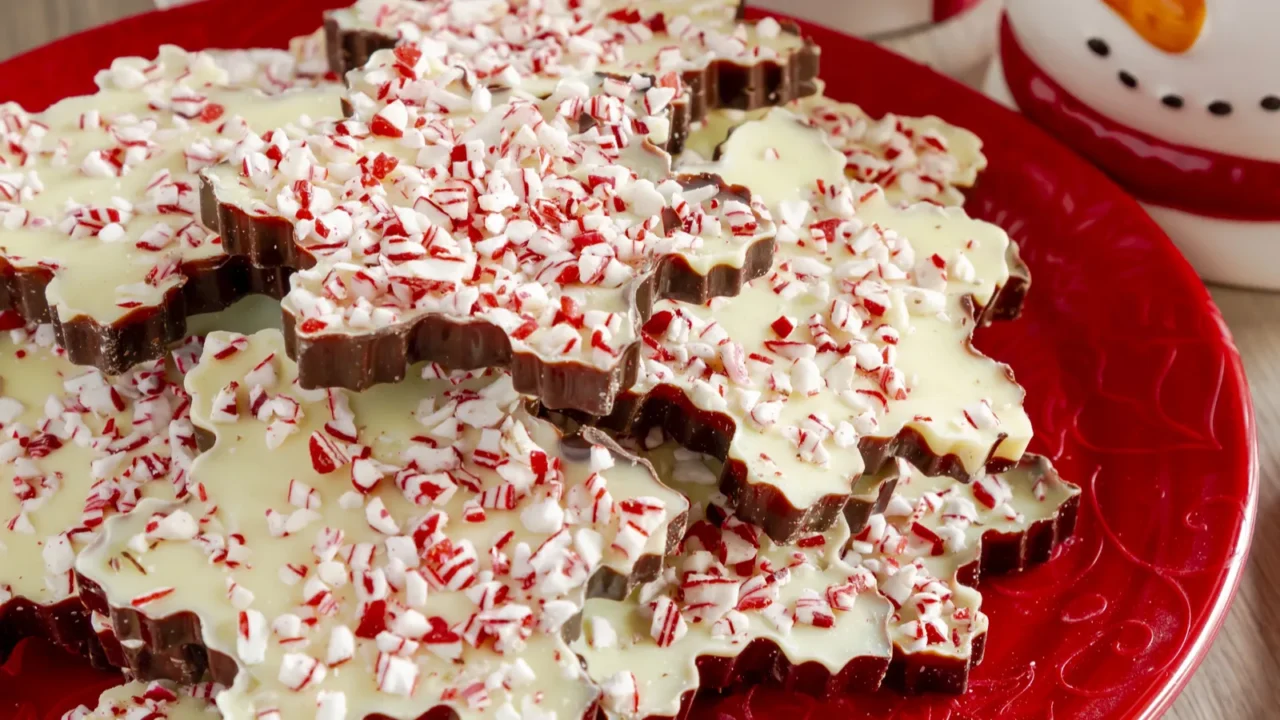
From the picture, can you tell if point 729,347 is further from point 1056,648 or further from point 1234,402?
point 1234,402

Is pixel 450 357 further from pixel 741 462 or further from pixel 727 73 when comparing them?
pixel 727 73

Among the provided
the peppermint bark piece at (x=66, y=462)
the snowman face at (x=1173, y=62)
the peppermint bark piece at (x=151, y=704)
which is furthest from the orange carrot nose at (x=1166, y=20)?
the peppermint bark piece at (x=151, y=704)

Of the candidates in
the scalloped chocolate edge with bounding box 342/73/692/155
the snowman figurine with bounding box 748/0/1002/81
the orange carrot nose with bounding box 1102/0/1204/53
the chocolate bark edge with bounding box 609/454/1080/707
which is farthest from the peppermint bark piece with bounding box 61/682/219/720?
the snowman figurine with bounding box 748/0/1002/81

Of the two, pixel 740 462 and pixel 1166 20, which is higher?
pixel 1166 20

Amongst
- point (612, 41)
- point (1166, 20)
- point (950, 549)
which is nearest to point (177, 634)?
point (950, 549)

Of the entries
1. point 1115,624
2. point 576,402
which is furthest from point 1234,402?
point 576,402

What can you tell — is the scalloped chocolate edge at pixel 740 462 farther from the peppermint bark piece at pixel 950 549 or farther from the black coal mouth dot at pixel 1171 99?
the black coal mouth dot at pixel 1171 99

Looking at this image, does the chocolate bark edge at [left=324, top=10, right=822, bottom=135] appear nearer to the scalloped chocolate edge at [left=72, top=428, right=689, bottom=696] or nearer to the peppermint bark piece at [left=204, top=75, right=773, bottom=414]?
the peppermint bark piece at [left=204, top=75, right=773, bottom=414]
